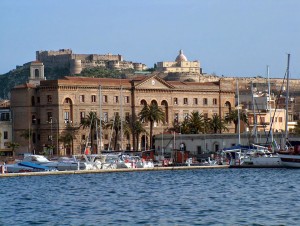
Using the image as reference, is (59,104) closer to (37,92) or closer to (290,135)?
(37,92)

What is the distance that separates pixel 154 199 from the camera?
183 feet

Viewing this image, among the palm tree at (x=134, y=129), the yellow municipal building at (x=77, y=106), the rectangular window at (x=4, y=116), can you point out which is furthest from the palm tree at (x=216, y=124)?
the rectangular window at (x=4, y=116)

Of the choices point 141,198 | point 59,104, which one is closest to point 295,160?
point 141,198

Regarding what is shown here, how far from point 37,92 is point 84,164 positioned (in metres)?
34.4

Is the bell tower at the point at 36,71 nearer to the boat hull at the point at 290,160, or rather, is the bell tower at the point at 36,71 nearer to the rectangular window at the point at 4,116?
the rectangular window at the point at 4,116

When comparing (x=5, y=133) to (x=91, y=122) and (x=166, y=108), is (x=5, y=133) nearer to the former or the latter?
(x=91, y=122)

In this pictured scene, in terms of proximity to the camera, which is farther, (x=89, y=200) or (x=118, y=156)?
(x=118, y=156)

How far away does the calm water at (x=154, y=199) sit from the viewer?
148ft

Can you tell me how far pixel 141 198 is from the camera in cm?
5675

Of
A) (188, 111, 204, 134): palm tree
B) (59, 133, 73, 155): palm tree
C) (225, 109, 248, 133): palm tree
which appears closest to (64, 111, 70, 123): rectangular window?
(59, 133, 73, 155): palm tree

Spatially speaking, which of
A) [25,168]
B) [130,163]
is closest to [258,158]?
[130,163]

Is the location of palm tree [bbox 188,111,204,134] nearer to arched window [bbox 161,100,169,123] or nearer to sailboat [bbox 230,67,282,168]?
arched window [bbox 161,100,169,123]

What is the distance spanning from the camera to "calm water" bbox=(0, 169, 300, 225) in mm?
45219

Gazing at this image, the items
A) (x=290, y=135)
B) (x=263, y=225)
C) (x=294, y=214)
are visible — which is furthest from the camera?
(x=290, y=135)
